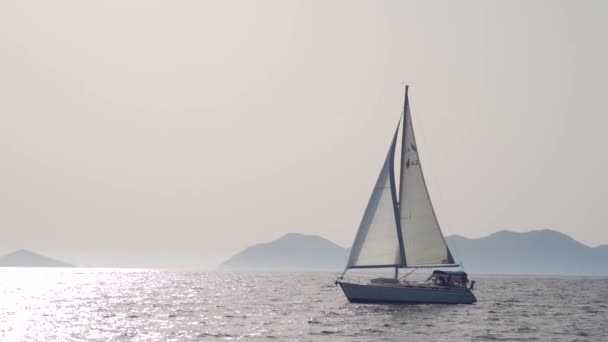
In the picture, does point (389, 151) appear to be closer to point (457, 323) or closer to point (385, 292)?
Answer: point (385, 292)

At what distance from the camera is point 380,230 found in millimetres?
70625

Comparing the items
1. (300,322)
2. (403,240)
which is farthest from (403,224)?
(300,322)

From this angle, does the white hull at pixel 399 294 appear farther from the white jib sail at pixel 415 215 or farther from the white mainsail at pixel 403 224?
the white jib sail at pixel 415 215

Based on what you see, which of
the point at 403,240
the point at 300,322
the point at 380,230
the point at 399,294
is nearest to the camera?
the point at 300,322

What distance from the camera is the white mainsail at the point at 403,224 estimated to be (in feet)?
230

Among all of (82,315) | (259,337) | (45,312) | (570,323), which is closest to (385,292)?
(570,323)

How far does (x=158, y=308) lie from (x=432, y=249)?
2557 cm

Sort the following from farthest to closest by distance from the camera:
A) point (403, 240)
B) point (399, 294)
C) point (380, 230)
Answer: point (403, 240)
point (380, 230)
point (399, 294)

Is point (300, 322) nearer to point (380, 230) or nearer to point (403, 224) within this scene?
point (380, 230)

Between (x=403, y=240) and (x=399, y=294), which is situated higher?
(x=403, y=240)

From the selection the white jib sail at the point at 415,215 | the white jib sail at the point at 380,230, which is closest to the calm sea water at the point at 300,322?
the white jib sail at the point at 380,230

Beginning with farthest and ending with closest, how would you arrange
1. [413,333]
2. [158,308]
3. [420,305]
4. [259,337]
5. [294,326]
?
1. [158,308]
2. [420,305]
3. [294,326]
4. [413,333]
5. [259,337]

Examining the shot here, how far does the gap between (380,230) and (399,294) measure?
5389mm

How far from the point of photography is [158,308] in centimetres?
7925
